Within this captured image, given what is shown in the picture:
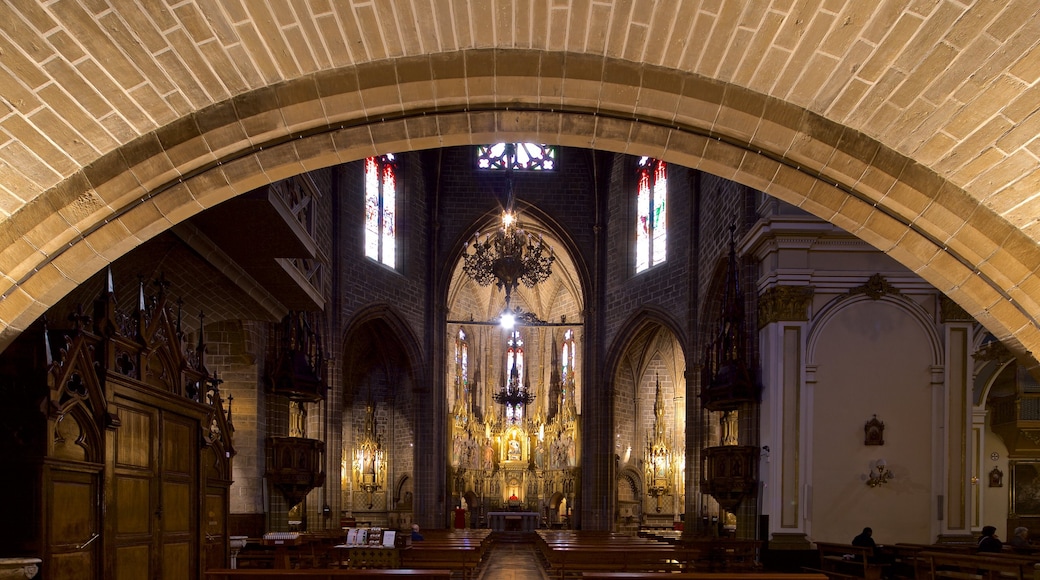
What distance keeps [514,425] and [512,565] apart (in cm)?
1361

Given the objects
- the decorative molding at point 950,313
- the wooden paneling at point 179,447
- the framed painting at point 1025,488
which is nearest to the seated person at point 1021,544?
the decorative molding at point 950,313

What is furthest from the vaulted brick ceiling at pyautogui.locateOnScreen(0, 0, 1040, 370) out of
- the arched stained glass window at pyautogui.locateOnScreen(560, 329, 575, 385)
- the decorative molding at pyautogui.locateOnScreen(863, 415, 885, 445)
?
the arched stained glass window at pyautogui.locateOnScreen(560, 329, 575, 385)

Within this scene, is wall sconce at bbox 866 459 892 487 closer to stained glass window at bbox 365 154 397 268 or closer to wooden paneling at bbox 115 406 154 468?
wooden paneling at bbox 115 406 154 468

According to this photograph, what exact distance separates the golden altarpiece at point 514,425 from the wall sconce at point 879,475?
49.6ft

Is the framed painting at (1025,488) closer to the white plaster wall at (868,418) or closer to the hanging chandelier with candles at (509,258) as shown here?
the white plaster wall at (868,418)

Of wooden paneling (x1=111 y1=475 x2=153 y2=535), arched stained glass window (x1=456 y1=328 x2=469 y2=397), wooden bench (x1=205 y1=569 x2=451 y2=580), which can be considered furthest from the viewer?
arched stained glass window (x1=456 y1=328 x2=469 y2=397)

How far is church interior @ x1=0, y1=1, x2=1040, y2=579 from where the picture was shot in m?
4.42

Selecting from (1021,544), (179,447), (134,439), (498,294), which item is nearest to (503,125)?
(134,439)

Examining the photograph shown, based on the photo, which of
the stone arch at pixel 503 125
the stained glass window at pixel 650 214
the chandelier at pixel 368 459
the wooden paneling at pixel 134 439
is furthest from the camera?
the chandelier at pixel 368 459

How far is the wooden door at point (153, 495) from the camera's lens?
24.0 ft

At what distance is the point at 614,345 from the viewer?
25.5m

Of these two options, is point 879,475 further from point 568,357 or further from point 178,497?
point 568,357

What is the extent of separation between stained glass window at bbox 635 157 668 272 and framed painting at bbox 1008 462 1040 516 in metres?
8.96

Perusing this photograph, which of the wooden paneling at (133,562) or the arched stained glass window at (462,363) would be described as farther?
the arched stained glass window at (462,363)
